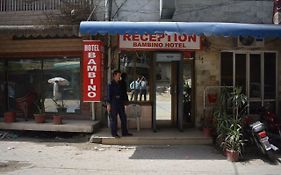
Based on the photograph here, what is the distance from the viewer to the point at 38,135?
1327 cm

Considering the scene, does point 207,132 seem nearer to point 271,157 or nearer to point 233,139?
point 233,139

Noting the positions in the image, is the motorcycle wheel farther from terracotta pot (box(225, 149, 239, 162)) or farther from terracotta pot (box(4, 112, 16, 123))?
terracotta pot (box(4, 112, 16, 123))

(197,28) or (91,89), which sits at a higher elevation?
(197,28)

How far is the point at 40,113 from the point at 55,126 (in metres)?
1.10

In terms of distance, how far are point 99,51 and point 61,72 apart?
2.78 meters

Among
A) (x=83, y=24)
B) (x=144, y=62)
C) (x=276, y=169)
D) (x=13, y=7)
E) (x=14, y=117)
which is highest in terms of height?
(x=13, y=7)

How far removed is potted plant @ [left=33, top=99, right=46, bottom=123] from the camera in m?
13.1

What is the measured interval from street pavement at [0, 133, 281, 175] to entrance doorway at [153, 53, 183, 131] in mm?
2288

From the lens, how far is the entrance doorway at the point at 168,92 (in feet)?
43.7

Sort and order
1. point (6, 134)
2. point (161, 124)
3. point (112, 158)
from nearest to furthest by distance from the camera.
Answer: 1. point (112, 158)
2. point (6, 134)
3. point (161, 124)

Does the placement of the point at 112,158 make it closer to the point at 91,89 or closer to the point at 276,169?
the point at 91,89

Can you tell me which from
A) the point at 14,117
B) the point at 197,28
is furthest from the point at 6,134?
the point at 197,28

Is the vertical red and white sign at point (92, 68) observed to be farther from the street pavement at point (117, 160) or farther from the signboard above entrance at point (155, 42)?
the street pavement at point (117, 160)

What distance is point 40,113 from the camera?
13445 mm
